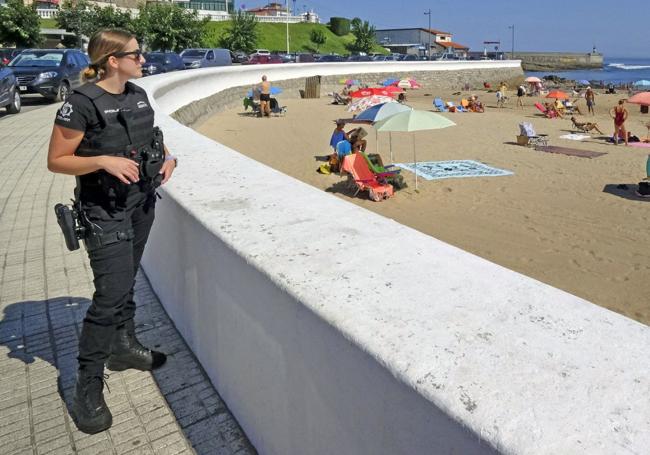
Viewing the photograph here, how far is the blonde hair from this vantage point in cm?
229

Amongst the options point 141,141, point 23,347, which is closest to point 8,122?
point 23,347

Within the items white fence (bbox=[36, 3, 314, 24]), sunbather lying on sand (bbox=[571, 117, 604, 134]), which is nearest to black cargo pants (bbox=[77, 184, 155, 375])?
sunbather lying on sand (bbox=[571, 117, 604, 134])

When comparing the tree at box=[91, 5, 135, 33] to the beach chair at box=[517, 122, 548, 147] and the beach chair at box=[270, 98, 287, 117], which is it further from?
the beach chair at box=[517, 122, 548, 147]

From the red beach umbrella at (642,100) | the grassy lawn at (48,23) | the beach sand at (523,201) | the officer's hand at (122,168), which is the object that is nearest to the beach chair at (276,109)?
the beach sand at (523,201)

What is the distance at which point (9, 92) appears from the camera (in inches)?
563

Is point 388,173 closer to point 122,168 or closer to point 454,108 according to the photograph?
point 122,168

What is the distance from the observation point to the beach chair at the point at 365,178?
32.0 ft

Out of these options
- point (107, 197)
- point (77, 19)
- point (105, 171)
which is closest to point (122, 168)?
point (105, 171)

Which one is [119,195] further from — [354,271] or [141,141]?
[354,271]

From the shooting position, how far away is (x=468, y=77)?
5150 cm

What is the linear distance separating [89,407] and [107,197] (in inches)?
38.3

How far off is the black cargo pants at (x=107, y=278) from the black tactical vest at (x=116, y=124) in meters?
0.21

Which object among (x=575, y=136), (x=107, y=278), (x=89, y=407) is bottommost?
(x=89, y=407)

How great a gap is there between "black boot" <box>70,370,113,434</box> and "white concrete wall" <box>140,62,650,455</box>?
1.76 feet
